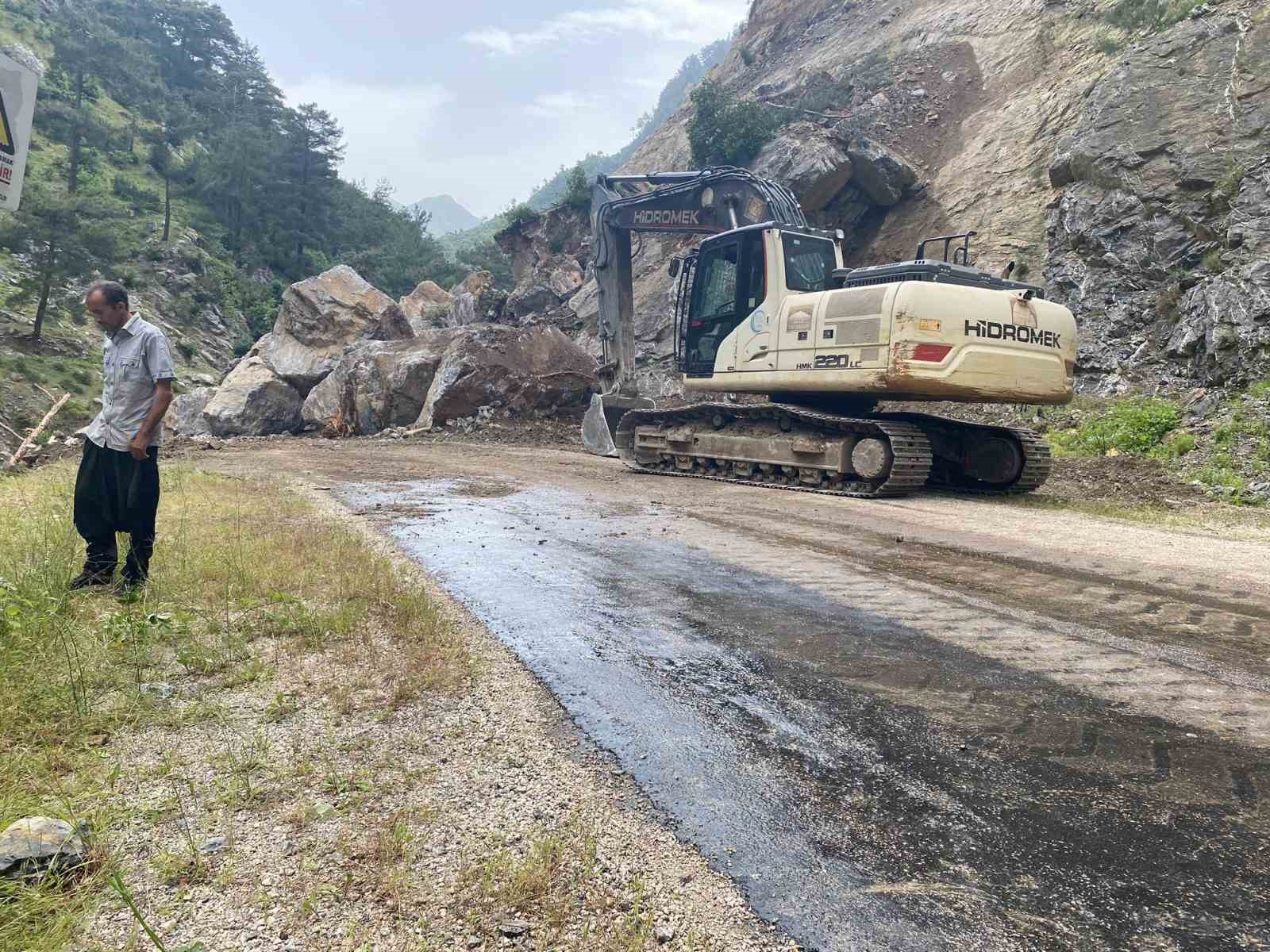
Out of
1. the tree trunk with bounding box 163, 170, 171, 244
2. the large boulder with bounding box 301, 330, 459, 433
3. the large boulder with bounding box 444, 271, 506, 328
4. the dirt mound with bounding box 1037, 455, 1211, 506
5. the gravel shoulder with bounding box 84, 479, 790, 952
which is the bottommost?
the gravel shoulder with bounding box 84, 479, 790, 952

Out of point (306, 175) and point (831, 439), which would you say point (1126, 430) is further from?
point (306, 175)

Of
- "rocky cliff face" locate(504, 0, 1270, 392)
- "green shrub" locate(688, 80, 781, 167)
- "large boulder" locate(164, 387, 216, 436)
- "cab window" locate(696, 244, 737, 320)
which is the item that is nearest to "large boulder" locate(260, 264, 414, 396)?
"large boulder" locate(164, 387, 216, 436)

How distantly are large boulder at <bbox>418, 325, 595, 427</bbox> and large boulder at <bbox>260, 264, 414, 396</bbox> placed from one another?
559 cm

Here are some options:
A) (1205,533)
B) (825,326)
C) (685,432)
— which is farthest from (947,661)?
(685,432)

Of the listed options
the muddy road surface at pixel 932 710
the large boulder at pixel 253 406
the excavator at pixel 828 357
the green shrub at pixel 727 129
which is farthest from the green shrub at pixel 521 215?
the muddy road surface at pixel 932 710

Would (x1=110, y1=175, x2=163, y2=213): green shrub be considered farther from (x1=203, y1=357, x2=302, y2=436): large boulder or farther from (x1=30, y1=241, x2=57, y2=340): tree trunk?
(x1=203, y1=357, x2=302, y2=436): large boulder

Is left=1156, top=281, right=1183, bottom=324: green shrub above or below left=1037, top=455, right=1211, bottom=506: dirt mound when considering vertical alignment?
above

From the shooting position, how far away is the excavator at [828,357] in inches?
340

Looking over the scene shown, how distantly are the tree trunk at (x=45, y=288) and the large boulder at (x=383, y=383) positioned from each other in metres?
20.8

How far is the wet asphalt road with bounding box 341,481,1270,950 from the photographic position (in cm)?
178

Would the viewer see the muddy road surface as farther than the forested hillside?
No

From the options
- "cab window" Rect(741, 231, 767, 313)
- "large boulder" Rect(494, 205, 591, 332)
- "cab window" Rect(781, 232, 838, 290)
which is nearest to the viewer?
"cab window" Rect(781, 232, 838, 290)

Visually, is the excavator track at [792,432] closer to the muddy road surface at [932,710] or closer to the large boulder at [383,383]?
the muddy road surface at [932,710]

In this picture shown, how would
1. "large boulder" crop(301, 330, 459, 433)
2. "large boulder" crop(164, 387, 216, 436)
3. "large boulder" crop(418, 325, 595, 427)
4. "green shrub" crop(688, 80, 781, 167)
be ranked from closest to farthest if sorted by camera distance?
"large boulder" crop(418, 325, 595, 427) → "large boulder" crop(301, 330, 459, 433) → "large boulder" crop(164, 387, 216, 436) → "green shrub" crop(688, 80, 781, 167)
